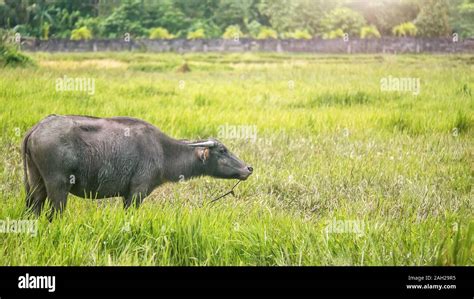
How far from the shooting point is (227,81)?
561cm

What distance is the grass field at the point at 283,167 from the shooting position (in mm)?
2613

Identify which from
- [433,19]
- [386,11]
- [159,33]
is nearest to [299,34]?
[386,11]

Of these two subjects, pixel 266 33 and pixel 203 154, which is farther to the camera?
pixel 266 33

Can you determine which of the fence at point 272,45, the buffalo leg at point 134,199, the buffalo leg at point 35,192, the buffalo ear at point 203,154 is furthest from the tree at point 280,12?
the buffalo leg at point 35,192

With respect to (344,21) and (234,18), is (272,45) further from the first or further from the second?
(234,18)

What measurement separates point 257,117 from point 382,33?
1.26 m

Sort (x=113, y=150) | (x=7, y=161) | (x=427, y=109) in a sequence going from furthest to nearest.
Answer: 1. (x=427, y=109)
2. (x=7, y=161)
3. (x=113, y=150)

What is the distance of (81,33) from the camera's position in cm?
432

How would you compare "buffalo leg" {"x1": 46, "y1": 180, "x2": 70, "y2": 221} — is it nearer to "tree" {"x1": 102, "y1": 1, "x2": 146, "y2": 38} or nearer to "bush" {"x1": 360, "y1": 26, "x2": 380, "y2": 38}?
"tree" {"x1": 102, "y1": 1, "x2": 146, "y2": 38}

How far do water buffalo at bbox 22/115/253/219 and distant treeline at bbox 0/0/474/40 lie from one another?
136 centimetres

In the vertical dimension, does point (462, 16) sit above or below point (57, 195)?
above

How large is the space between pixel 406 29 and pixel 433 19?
182 millimetres

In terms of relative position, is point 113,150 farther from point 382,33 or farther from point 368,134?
point 382,33
